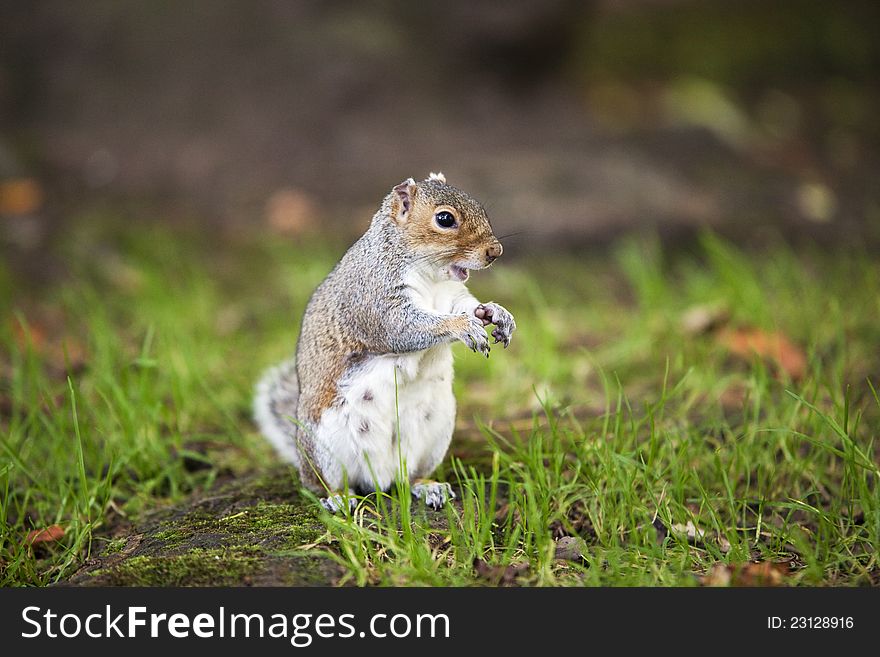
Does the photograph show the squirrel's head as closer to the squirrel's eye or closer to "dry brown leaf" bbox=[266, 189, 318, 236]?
the squirrel's eye

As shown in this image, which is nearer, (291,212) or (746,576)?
(746,576)

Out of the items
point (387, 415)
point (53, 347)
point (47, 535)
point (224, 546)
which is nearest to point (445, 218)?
point (387, 415)

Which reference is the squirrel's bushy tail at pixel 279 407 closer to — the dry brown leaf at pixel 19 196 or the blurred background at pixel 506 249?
the blurred background at pixel 506 249

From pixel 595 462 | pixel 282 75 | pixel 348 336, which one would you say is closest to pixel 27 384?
pixel 348 336

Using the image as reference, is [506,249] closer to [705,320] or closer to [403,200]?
[705,320]

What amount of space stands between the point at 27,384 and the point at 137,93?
3.45 metres

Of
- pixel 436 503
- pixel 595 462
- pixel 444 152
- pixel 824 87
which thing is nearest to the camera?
pixel 436 503

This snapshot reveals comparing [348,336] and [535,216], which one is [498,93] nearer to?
[535,216]

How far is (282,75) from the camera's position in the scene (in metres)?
6.84

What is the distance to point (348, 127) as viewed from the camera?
683 cm

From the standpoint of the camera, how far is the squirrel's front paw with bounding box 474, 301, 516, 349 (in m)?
2.67

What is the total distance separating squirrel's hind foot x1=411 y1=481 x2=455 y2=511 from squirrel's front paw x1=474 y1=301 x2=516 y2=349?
1.63 ft

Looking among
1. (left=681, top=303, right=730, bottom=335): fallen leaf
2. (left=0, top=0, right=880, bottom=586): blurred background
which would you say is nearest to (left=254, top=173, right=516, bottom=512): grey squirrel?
(left=0, top=0, right=880, bottom=586): blurred background

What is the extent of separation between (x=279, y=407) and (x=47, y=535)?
845 mm
